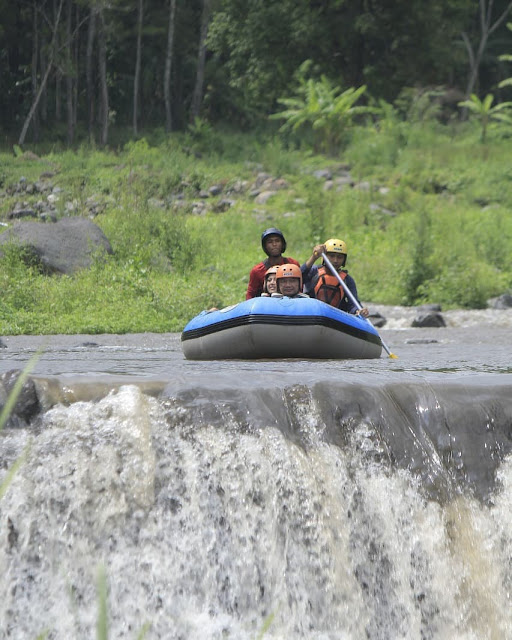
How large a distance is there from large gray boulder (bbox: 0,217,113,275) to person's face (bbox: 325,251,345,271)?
5.52 metres

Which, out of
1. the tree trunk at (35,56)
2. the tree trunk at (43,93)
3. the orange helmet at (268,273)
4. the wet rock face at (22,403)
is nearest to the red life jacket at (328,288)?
the orange helmet at (268,273)

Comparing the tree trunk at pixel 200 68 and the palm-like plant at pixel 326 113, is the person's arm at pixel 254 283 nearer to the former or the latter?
the palm-like plant at pixel 326 113

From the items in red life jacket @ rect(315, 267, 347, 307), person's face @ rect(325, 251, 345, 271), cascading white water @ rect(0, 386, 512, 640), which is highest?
cascading white water @ rect(0, 386, 512, 640)

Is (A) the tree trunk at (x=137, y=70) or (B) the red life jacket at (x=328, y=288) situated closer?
(B) the red life jacket at (x=328, y=288)

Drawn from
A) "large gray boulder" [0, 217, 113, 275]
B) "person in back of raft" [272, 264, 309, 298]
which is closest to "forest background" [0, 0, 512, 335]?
"large gray boulder" [0, 217, 113, 275]

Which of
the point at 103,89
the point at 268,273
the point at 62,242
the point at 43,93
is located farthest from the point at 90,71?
the point at 268,273

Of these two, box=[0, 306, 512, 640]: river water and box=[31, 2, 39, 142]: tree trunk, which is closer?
box=[0, 306, 512, 640]: river water

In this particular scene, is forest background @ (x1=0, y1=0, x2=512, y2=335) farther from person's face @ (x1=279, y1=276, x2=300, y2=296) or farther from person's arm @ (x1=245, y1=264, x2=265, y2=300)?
person's face @ (x1=279, y1=276, x2=300, y2=296)

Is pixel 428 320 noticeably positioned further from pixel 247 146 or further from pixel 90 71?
pixel 90 71

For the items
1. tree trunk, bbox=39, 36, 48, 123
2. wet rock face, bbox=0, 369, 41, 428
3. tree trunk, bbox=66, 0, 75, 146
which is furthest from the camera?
tree trunk, bbox=39, 36, 48, 123

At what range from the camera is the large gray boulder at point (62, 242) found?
44.9ft

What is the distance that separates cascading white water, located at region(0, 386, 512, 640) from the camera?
13.9 ft

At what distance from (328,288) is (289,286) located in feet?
3.97

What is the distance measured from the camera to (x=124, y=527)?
14.4 ft
